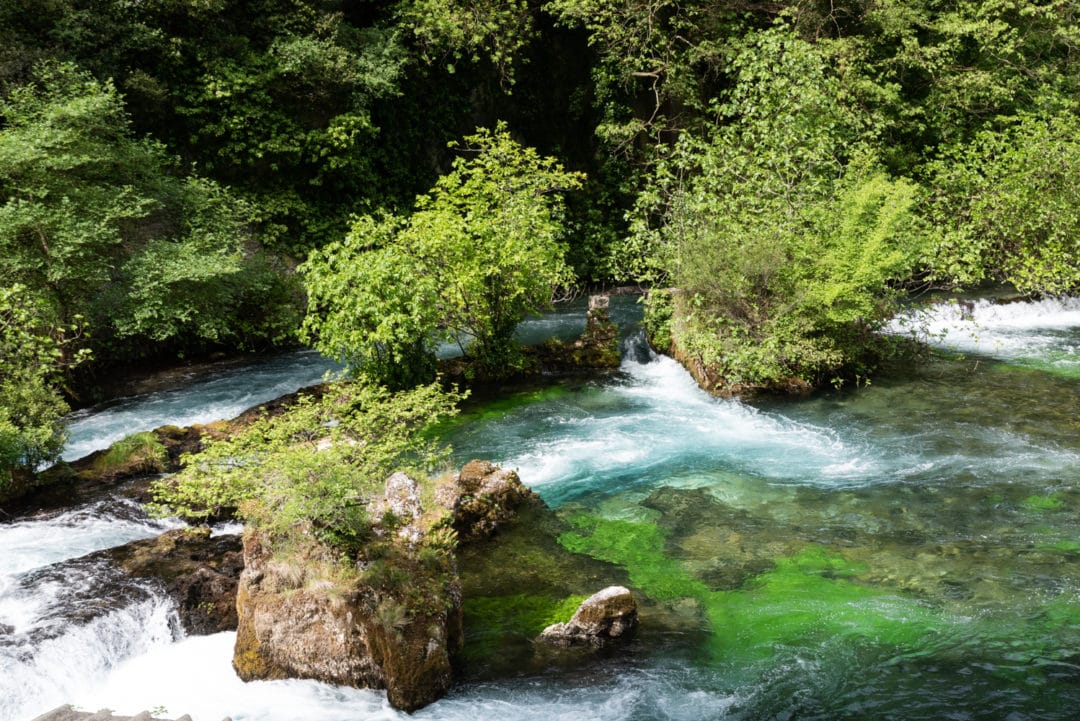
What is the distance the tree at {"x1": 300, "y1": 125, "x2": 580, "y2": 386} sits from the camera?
42.1 feet

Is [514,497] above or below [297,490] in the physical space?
below

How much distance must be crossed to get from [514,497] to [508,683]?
128 inches

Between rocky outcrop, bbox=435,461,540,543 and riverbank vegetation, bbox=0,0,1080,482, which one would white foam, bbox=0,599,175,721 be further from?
riverbank vegetation, bbox=0,0,1080,482

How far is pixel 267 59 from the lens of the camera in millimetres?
19578

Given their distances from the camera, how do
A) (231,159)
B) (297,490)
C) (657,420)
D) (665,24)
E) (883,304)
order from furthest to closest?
(665,24), (231,159), (883,304), (657,420), (297,490)

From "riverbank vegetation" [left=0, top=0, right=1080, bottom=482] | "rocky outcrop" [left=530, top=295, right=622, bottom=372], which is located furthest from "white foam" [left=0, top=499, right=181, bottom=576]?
"rocky outcrop" [left=530, top=295, right=622, bottom=372]

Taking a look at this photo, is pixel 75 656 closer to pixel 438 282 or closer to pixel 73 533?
pixel 73 533

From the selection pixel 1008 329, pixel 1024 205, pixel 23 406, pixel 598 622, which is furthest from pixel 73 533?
pixel 1024 205

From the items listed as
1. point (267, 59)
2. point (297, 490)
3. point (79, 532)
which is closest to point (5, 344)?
point (79, 532)

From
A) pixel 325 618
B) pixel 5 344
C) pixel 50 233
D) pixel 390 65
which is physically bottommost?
pixel 325 618

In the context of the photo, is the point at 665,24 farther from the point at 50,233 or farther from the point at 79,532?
the point at 79,532

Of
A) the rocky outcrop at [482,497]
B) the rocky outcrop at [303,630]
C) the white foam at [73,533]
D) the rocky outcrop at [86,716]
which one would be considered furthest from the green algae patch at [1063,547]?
the white foam at [73,533]

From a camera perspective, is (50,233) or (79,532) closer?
(79,532)

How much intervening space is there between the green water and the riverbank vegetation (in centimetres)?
197
